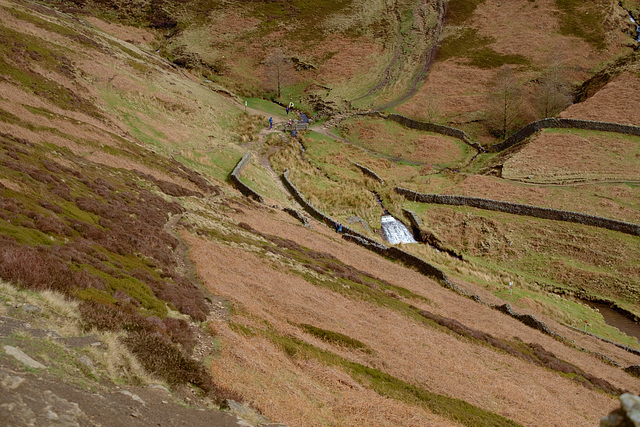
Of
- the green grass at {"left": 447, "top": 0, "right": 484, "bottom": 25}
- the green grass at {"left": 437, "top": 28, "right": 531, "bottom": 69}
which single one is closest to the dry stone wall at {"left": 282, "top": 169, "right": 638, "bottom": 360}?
the green grass at {"left": 437, "top": 28, "right": 531, "bottom": 69}

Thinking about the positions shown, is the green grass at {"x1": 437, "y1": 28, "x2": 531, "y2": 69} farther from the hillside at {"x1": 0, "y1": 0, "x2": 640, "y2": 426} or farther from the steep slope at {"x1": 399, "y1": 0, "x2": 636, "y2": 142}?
the hillside at {"x1": 0, "y1": 0, "x2": 640, "y2": 426}

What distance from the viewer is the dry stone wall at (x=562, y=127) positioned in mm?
62531

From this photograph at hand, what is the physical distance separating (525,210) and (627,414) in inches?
1908

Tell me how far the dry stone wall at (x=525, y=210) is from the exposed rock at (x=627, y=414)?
46443 mm

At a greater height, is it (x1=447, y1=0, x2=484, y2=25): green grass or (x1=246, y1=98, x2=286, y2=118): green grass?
(x1=447, y1=0, x2=484, y2=25): green grass

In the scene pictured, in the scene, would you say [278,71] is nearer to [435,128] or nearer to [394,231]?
[435,128]

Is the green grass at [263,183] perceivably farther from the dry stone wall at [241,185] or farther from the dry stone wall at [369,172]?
the dry stone wall at [369,172]

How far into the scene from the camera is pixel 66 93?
45.4 metres

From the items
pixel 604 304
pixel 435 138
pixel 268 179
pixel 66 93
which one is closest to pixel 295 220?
pixel 268 179

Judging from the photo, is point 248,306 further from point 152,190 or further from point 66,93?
point 66,93

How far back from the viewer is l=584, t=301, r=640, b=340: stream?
125 feet

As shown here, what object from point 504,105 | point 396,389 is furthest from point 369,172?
point 396,389

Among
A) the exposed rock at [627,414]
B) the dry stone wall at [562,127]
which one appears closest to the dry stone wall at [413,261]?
the exposed rock at [627,414]

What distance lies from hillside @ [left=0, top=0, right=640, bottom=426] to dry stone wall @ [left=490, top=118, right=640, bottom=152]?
1042 mm
